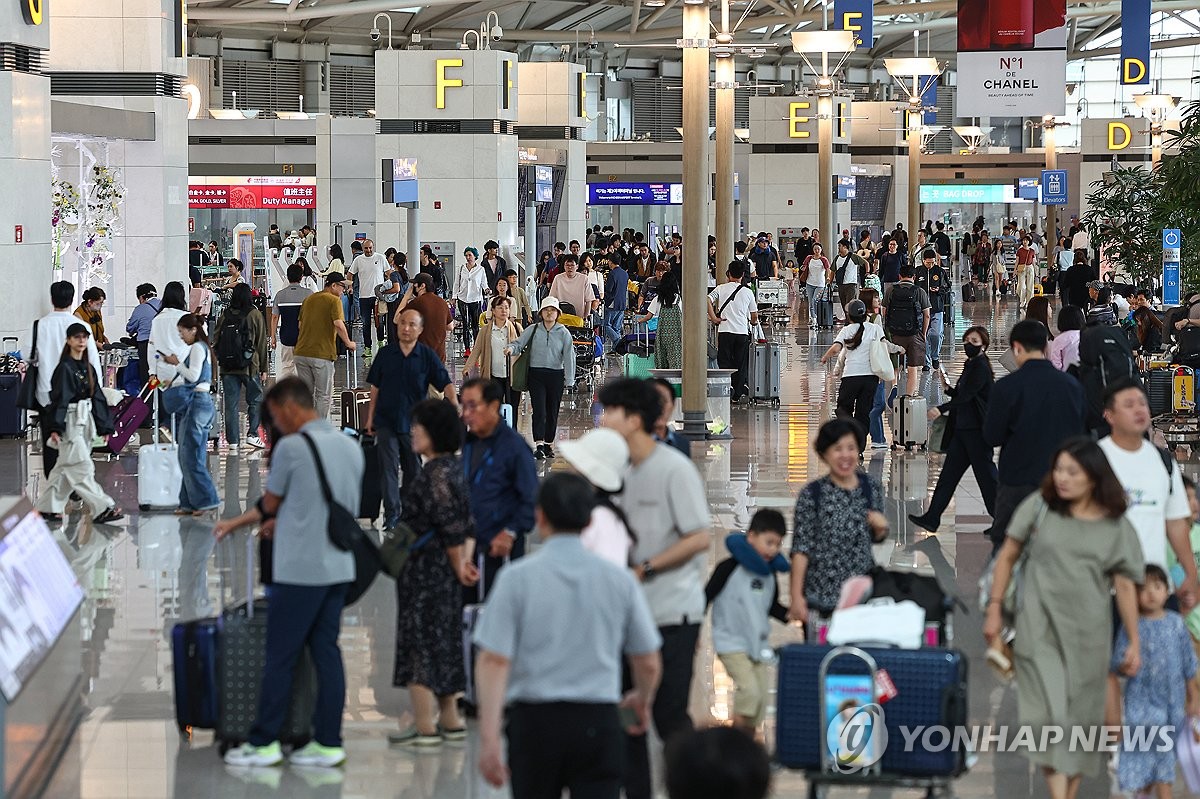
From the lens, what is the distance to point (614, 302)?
25266 millimetres

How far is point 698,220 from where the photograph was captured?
16344 mm

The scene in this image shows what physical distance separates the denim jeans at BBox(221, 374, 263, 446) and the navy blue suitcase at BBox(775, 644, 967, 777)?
10.1 metres

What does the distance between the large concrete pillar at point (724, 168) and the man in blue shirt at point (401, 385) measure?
37.5 feet

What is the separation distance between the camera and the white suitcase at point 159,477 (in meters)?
12.7

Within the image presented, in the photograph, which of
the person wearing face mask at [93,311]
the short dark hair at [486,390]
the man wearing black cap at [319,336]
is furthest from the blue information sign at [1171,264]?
the short dark hair at [486,390]

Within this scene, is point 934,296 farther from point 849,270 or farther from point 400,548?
point 400,548

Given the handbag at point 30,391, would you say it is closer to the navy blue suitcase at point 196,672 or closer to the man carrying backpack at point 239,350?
the man carrying backpack at point 239,350

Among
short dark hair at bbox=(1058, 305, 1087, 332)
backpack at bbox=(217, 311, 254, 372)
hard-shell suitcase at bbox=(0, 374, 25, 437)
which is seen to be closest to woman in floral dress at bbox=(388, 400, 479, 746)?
short dark hair at bbox=(1058, 305, 1087, 332)

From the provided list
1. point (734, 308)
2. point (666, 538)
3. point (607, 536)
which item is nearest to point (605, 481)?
point (607, 536)

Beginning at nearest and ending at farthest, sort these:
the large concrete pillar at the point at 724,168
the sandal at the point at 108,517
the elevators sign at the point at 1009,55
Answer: the sandal at the point at 108,517, the elevators sign at the point at 1009,55, the large concrete pillar at the point at 724,168

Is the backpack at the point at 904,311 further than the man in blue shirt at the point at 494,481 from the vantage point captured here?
Yes

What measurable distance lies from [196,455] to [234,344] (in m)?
2.79

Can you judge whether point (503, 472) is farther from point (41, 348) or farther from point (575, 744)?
point (41, 348)

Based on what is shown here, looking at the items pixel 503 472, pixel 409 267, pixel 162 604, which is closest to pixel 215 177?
pixel 409 267
